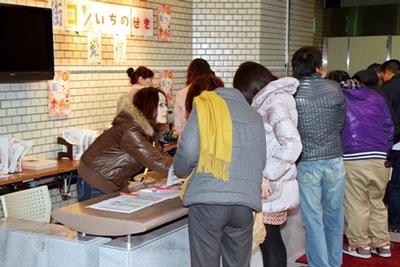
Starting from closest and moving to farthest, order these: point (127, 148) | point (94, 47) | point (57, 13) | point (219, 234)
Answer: point (219, 234), point (127, 148), point (57, 13), point (94, 47)

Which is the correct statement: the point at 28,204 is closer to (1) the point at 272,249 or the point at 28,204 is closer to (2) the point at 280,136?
(1) the point at 272,249

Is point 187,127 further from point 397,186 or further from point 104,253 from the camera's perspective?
point 397,186

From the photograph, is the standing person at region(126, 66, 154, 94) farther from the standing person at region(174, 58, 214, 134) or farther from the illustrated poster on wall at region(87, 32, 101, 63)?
the standing person at region(174, 58, 214, 134)

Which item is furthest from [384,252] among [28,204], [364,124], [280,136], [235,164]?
[28,204]

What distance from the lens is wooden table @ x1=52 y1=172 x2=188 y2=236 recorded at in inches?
116

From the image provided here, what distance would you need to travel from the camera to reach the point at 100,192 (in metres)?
4.08

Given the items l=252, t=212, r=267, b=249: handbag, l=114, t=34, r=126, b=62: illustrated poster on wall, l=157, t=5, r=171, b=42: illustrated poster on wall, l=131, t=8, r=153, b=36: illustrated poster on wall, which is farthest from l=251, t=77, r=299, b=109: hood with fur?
l=157, t=5, r=171, b=42: illustrated poster on wall

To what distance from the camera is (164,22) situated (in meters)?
7.26

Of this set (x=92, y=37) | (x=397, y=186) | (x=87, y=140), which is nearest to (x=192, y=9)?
(x=92, y=37)

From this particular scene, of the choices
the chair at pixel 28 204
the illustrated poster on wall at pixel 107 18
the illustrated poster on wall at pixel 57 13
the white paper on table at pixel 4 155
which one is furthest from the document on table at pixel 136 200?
the illustrated poster on wall at pixel 107 18

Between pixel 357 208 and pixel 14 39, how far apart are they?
11.6ft

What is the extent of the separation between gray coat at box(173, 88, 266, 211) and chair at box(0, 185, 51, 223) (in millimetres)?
1626

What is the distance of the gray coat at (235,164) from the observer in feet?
9.34

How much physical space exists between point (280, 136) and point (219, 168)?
707 millimetres
